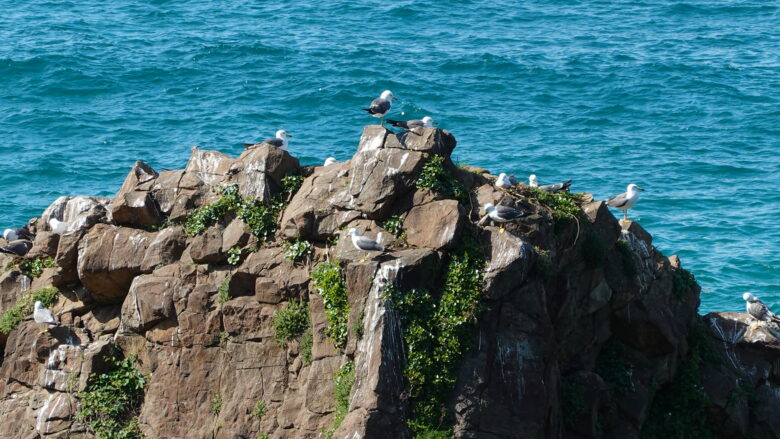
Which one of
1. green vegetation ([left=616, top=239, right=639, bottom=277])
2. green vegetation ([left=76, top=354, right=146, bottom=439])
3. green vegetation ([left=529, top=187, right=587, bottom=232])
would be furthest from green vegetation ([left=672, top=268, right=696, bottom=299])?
green vegetation ([left=76, top=354, right=146, bottom=439])

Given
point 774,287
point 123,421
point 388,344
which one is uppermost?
point 388,344

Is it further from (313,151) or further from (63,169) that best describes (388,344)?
(63,169)

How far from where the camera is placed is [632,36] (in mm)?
65438

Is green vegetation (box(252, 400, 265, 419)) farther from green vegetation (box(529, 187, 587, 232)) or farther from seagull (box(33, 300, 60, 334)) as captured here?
green vegetation (box(529, 187, 587, 232))

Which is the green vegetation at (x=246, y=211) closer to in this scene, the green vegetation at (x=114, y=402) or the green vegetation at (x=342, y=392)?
the green vegetation at (x=114, y=402)

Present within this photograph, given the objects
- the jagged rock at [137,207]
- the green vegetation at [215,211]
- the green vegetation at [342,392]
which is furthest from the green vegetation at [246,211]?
the green vegetation at [342,392]

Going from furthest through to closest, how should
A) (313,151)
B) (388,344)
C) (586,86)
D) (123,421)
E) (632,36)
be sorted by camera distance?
(632,36)
(586,86)
(313,151)
(123,421)
(388,344)

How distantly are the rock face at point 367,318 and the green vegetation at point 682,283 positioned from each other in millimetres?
48

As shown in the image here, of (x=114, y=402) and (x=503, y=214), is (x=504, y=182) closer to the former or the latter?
(x=503, y=214)

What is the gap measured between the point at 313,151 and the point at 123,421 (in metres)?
27.0

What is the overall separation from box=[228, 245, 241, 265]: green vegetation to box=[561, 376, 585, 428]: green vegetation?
299 inches

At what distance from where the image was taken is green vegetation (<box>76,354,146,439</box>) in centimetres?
2231

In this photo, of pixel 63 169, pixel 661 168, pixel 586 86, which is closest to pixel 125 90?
pixel 63 169

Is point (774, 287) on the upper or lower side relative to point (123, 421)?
lower
